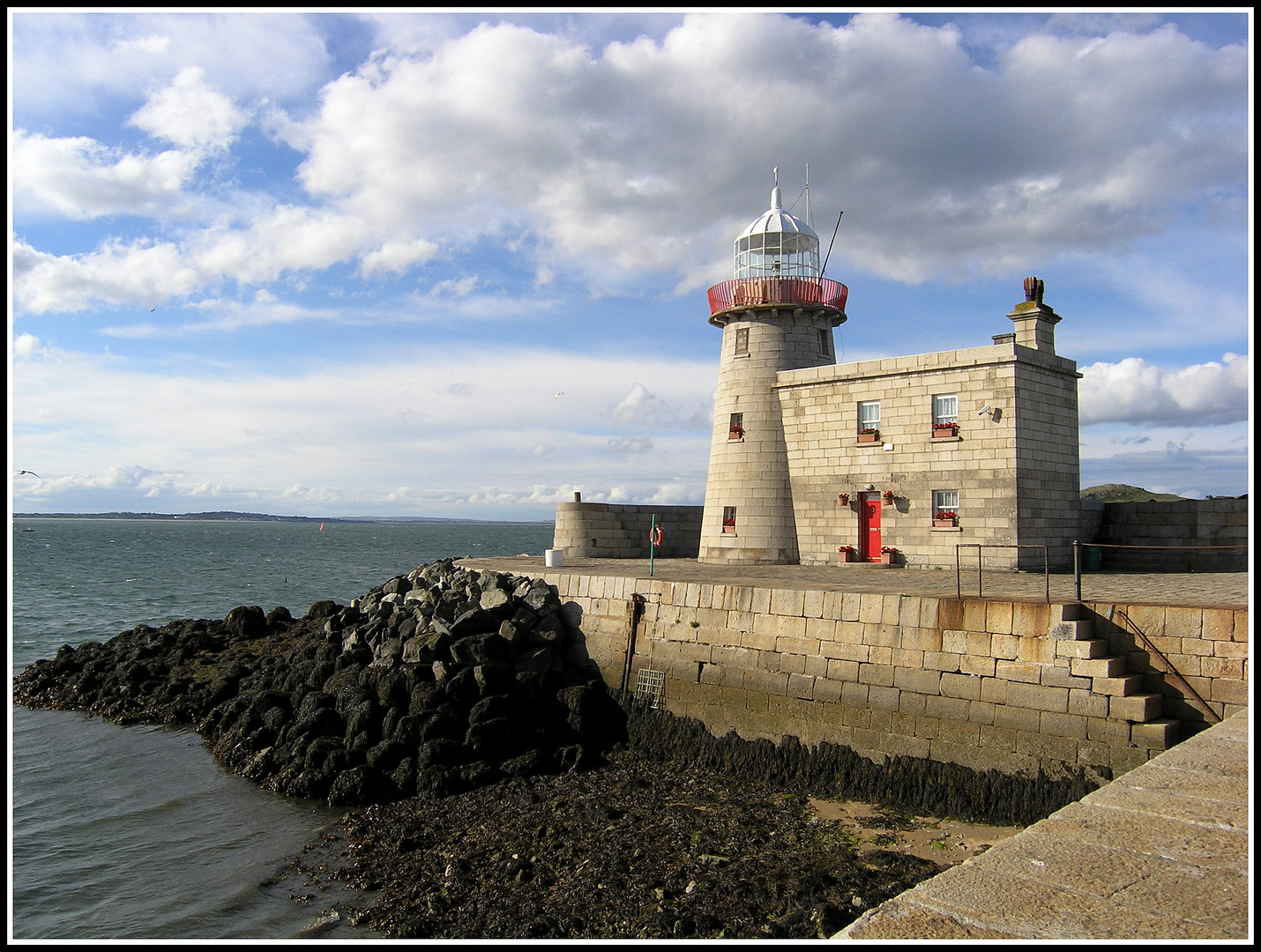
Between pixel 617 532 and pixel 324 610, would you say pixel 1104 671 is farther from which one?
pixel 324 610

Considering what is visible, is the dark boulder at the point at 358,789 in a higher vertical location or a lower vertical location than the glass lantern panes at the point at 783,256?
lower

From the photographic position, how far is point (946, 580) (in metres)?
14.1

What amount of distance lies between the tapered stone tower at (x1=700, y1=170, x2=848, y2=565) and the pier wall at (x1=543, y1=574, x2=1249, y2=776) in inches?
243

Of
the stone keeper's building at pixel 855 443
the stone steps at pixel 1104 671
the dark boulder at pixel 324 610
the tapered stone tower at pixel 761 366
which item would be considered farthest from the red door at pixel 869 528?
the dark boulder at pixel 324 610

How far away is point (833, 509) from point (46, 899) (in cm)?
1433

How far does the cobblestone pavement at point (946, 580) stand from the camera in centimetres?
1080

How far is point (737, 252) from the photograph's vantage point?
20.5 meters

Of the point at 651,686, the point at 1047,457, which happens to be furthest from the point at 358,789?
the point at 1047,457

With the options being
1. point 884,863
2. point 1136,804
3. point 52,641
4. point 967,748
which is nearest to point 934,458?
point 967,748

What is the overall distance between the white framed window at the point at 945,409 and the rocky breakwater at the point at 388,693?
27.0 ft

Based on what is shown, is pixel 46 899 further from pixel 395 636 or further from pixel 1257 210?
pixel 1257 210

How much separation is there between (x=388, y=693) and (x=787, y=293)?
484 inches

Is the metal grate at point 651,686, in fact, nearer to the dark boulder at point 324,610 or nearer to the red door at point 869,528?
the red door at point 869,528

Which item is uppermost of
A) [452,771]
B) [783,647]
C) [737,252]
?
[737,252]
